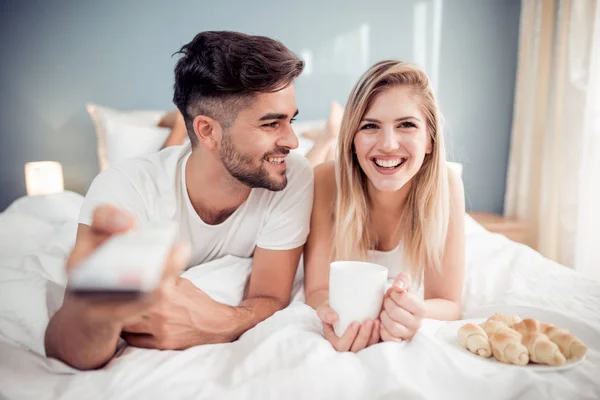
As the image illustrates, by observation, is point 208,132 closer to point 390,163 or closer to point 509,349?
point 390,163

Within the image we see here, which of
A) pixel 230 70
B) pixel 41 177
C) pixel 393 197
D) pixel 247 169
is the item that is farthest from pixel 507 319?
pixel 41 177

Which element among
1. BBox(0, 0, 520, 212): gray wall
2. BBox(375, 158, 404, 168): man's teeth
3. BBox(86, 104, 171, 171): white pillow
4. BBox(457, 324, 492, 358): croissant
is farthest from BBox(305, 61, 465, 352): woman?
BBox(0, 0, 520, 212): gray wall

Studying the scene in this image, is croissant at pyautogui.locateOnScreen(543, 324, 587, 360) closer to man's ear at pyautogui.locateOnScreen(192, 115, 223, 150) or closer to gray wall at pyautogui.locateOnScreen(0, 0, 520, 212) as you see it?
man's ear at pyautogui.locateOnScreen(192, 115, 223, 150)

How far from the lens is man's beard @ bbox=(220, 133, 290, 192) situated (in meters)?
1.08

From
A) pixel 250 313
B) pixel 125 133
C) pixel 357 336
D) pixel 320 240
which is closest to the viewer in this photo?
pixel 357 336

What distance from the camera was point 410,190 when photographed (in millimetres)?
1259

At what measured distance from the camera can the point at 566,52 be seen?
7.41ft

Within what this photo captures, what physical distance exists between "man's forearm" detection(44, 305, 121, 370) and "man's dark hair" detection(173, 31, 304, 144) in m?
0.58

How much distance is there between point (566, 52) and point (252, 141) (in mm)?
1978

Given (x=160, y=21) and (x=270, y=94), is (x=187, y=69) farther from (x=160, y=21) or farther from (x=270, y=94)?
(x=160, y=21)

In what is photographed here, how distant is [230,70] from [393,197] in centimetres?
57

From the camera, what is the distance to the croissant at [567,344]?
69cm

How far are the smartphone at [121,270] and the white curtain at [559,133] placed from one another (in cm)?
222

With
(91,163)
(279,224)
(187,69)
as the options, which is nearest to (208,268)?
(279,224)
